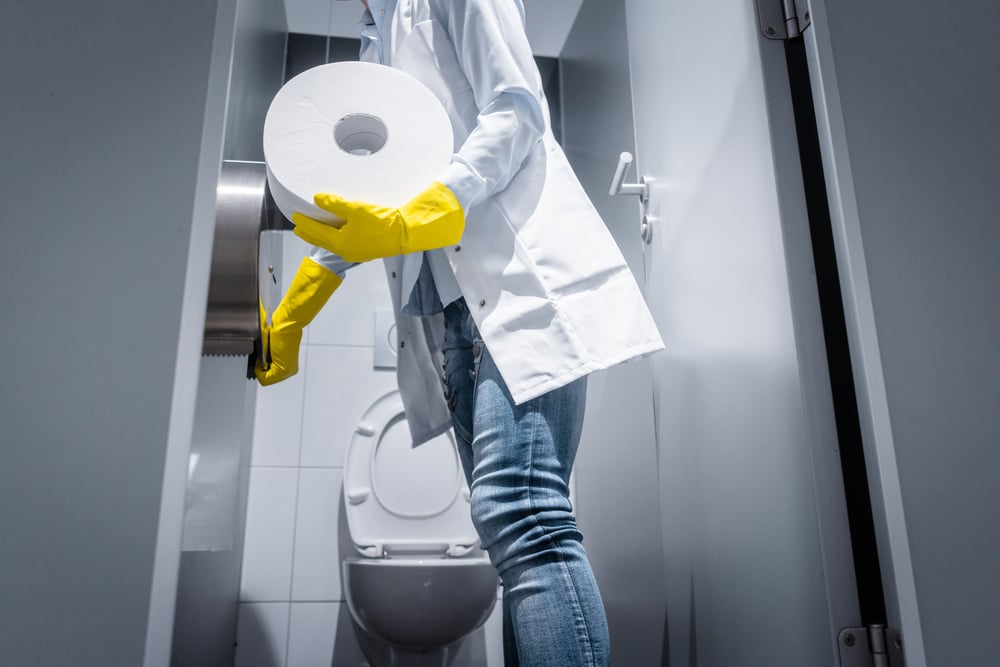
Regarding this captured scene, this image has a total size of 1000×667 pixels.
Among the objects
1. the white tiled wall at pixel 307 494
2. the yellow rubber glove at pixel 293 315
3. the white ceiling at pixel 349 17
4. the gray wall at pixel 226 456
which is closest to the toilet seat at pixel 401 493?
the white tiled wall at pixel 307 494

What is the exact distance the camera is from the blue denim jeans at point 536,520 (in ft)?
2.56

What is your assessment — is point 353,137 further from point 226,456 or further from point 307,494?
point 307,494

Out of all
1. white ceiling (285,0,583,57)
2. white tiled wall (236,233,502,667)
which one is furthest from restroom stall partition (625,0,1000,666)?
white ceiling (285,0,583,57)

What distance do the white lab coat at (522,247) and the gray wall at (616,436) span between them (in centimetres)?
49

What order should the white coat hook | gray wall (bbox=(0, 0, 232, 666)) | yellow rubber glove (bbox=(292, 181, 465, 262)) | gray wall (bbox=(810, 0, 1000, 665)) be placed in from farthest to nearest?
1. the white coat hook
2. yellow rubber glove (bbox=(292, 181, 465, 262))
3. gray wall (bbox=(810, 0, 1000, 665))
4. gray wall (bbox=(0, 0, 232, 666))

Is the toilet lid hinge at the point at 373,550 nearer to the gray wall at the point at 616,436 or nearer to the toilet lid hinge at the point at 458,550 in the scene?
the toilet lid hinge at the point at 458,550

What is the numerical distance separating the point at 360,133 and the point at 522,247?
275 mm

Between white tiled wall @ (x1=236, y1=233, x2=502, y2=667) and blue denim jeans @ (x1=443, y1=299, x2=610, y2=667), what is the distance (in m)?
0.91

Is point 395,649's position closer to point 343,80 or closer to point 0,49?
point 343,80

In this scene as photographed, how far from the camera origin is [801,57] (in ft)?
3.11

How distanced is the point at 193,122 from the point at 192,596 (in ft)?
2.30

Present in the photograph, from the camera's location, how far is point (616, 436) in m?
1.58

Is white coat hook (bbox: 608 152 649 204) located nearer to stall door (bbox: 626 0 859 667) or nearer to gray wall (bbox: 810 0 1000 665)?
stall door (bbox: 626 0 859 667)

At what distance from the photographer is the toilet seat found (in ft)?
5.36
